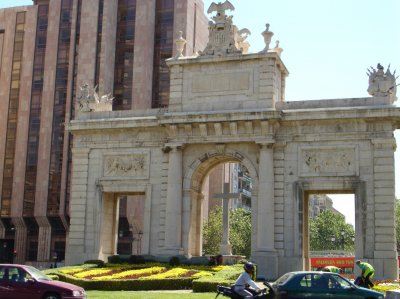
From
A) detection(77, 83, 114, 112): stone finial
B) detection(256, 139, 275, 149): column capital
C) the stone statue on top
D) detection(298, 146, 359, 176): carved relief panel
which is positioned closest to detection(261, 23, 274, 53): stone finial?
the stone statue on top

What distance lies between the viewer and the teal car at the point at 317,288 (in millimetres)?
19594

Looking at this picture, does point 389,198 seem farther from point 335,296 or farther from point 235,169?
point 235,169

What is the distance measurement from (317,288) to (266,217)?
17.7 metres

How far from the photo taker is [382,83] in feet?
122

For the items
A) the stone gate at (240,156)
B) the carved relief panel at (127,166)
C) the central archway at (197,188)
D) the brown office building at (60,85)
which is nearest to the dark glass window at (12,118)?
the brown office building at (60,85)

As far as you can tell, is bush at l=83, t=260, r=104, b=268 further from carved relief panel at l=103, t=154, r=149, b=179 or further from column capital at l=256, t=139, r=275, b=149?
column capital at l=256, t=139, r=275, b=149

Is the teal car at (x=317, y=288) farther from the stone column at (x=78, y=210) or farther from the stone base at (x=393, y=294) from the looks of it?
the stone column at (x=78, y=210)

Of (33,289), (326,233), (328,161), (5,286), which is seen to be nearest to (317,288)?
(33,289)

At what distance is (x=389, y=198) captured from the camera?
118ft

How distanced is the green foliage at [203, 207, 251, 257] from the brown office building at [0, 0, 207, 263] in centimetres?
971

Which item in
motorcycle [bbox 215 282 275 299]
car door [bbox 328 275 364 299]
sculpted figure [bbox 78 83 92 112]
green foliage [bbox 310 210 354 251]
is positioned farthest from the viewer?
green foliage [bbox 310 210 354 251]

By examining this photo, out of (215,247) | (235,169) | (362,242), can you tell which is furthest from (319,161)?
(235,169)

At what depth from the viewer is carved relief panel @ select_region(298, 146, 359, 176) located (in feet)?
121

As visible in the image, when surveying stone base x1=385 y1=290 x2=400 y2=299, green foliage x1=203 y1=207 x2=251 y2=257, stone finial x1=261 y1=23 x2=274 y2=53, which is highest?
stone finial x1=261 y1=23 x2=274 y2=53
